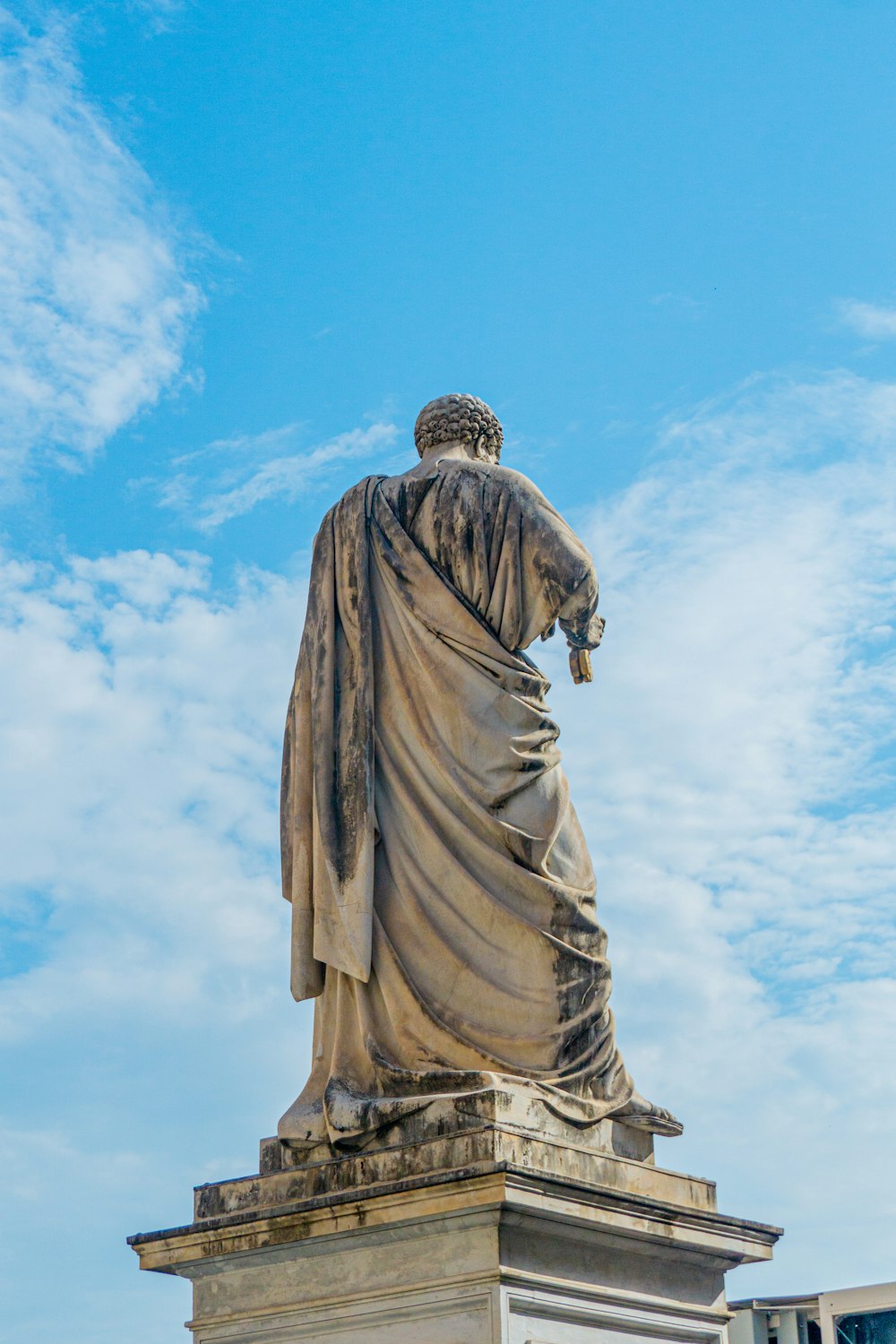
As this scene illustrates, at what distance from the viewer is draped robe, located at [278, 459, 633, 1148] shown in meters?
11.1

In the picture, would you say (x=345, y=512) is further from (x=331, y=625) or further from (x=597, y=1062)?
(x=597, y=1062)

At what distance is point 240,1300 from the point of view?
36.0 feet

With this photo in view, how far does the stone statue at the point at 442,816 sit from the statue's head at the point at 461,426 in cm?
1

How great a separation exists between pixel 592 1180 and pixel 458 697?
2671mm

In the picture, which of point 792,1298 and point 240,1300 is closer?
point 240,1300

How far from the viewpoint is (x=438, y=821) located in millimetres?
11531

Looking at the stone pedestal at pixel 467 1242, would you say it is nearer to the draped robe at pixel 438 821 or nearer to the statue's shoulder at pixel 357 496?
the draped robe at pixel 438 821

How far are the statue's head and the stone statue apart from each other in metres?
0.01

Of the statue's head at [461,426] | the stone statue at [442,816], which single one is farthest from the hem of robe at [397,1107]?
the statue's head at [461,426]

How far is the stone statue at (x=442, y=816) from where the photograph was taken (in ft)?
36.3

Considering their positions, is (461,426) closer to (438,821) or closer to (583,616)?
(583,616)

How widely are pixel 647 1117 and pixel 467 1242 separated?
5.31 ft

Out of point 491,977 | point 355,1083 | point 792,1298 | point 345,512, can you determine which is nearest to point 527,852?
point 491,977

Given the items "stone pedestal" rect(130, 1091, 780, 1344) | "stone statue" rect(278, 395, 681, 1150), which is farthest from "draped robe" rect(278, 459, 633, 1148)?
"stone pedestal" rect(130, 1091, 780, 1344)
